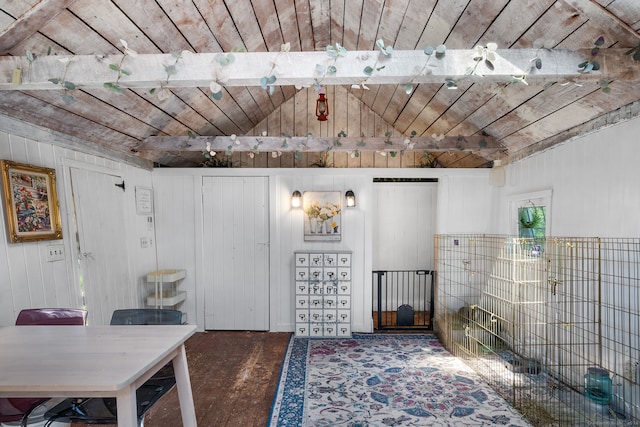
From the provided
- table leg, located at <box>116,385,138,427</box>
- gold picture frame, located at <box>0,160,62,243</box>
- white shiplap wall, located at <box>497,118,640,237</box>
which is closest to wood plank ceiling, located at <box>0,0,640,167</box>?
white shiplap wall, located at <box>497,118,640,237</box>

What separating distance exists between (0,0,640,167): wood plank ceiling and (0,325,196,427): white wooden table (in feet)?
4.20

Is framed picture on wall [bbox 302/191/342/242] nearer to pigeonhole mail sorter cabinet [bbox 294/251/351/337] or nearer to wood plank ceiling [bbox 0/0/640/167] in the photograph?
pigeonhole mail sorter cabinet [bbox 294/251/351/337]

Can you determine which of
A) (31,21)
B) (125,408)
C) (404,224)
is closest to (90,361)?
(125,408)

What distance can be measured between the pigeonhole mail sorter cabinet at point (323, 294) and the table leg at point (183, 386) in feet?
8.04

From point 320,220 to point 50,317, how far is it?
9.75ft

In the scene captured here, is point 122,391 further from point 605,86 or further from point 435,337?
point 435,337

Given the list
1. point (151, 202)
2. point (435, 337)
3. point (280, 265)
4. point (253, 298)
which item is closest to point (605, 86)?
point (435, 337)

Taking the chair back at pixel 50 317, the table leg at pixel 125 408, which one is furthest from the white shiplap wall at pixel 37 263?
the table leg at pixel 125 408

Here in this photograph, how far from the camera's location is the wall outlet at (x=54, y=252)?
8.82ft

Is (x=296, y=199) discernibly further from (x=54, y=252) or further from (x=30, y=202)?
(x=30, y=202)

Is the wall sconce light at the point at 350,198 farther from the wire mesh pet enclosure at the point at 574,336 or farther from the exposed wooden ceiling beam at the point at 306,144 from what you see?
the wire mesh pet enclosure at the point at 574,336

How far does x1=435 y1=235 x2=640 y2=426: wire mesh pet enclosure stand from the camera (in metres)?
2.38

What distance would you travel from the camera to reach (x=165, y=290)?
14.3ft

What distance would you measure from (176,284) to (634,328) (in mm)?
4657
